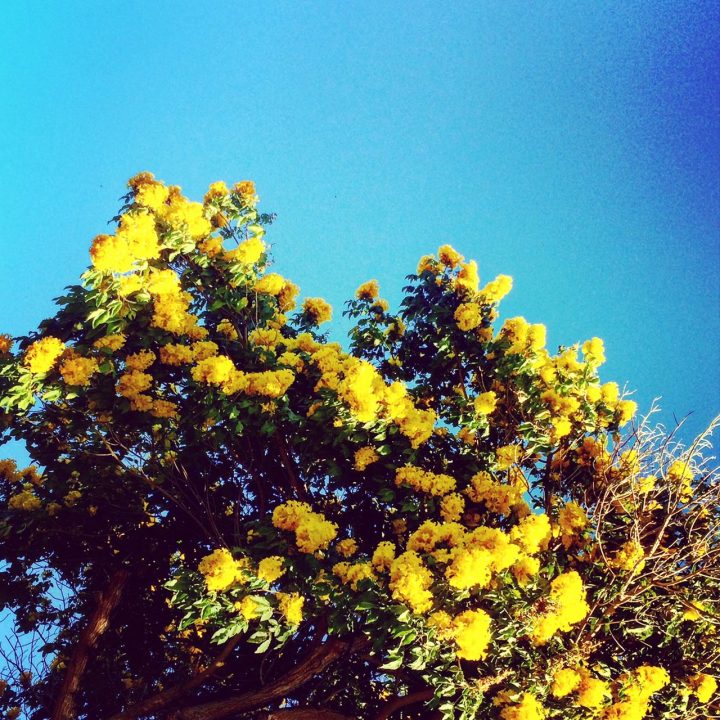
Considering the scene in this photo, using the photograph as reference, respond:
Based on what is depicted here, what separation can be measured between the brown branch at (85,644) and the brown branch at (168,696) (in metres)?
0.71

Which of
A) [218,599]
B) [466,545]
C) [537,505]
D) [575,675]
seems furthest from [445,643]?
[537,505]

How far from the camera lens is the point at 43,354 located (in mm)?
5223

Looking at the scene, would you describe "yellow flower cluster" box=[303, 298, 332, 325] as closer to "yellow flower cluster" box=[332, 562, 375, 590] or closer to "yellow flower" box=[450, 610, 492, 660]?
"yellow flower cluster" box=[332, 562, 375, 590]

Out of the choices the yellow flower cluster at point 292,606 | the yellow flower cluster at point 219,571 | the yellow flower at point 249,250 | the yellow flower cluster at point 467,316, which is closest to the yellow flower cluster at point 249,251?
the yellow flower at point 249,250

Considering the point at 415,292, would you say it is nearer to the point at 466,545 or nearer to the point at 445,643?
the point at 466,545

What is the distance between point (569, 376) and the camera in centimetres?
680

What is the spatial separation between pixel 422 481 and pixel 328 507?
1.71 meters

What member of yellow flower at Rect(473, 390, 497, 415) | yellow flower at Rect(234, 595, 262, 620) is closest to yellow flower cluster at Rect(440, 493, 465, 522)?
yellow flower at Rect(473, 390, 497, 415)

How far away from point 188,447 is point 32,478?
2.78m

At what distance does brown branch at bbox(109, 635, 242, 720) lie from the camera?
249 inches

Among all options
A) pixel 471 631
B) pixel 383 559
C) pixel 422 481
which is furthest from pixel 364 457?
pixel 471 631

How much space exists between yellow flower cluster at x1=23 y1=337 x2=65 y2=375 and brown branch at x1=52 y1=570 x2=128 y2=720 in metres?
3.23

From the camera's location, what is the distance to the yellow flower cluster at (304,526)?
497 centimetres

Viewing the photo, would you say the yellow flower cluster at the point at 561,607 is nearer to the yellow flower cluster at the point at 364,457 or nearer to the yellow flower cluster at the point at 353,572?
the yellow flower cluster at the point at 353,572
